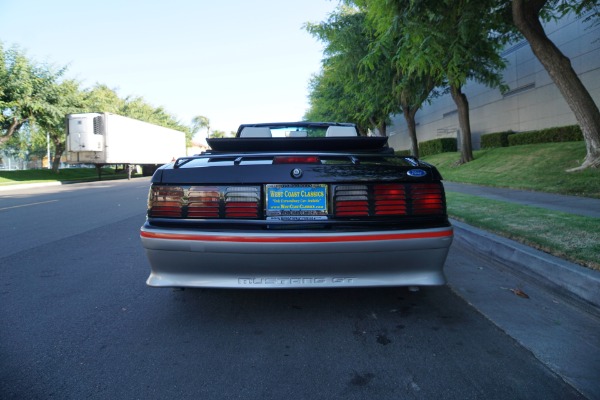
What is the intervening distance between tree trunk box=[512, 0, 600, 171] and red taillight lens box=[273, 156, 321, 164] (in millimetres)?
10197

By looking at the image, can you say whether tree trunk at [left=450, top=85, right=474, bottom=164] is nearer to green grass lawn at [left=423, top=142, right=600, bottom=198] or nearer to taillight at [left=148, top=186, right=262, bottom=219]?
green grass lawn at [left=423, top=142, right=600, bottom=198]

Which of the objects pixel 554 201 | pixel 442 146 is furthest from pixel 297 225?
pixel 442 146

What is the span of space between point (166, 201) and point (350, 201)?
4.40 ft

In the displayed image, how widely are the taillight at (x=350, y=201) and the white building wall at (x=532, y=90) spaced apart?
1673 centimetres

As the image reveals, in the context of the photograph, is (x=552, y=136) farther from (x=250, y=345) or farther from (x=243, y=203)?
(x=250, y=345)

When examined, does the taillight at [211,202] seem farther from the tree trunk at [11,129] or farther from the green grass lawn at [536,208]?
the tree trunk at [11,129]

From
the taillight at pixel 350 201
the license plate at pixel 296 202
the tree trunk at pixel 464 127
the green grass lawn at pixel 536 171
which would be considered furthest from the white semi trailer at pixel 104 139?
the taillight at pixel 350 201

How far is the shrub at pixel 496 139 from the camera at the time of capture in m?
21.1

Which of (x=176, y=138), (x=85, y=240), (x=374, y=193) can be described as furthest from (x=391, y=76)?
(x=176, y=138)

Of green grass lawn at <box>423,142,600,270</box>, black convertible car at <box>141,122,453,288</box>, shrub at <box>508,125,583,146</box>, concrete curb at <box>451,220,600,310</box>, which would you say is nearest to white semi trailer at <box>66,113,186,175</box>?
green grass lawn at <box>423,142,600,270</box>

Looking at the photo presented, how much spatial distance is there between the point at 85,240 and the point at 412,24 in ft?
25.7

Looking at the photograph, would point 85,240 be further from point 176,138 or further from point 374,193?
point 176,138

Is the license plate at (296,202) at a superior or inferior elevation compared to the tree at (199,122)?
inferior

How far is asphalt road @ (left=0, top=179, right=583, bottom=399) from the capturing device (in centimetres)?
222
